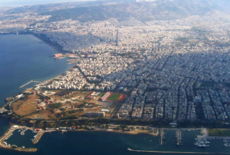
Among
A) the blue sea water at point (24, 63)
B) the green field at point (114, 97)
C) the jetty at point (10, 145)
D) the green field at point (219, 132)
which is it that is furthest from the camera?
the blue sea water at point (24, 63)

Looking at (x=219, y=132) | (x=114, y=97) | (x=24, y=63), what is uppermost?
(x=24, y=63)

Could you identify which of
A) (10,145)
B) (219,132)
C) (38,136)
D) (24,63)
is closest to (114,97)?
(38,136)

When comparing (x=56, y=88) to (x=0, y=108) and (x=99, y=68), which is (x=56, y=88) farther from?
(x=99, y=68)

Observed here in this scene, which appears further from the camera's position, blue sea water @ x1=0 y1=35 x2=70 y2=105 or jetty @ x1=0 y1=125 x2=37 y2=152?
blue sea water @ x1=0 y1=35 x2=70 y2=105

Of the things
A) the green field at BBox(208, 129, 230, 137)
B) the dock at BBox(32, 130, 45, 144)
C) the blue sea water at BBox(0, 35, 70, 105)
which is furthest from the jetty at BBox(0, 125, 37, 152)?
the green field at BBox(208, 129, 230, 137)

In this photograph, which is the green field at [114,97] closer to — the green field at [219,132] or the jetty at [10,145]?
the jetty at [10,145]

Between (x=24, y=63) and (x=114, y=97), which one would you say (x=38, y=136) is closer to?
(x=114, y=97)

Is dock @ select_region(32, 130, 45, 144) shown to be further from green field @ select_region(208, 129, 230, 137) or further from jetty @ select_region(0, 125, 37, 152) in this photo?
green field @ select_region(208, 129, 230, 137)

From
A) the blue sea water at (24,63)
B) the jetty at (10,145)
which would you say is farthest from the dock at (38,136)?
the blue sea water at (24,63)

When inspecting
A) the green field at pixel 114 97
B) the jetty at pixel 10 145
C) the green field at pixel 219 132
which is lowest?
the jetty at pixel 10 145

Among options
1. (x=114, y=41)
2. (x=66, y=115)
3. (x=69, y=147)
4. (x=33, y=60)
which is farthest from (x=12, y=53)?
(x=69, y=147)

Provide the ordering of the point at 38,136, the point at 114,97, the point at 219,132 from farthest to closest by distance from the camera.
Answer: the point at 114,97, the point at 38,136, the point at 219,132
